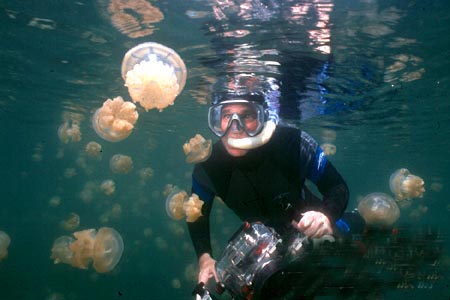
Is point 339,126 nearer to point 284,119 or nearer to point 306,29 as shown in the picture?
point 284,119

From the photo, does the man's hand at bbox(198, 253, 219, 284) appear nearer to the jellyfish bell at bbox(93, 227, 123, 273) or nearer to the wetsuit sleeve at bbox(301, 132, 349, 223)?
the wetsuit sleeve at bbox(301, 132, 349, 223)

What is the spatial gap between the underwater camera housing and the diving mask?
69.6 inches

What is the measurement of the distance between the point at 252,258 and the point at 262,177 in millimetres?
1676

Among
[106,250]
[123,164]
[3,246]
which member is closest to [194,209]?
[106,250]

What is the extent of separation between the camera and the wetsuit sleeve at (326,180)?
3.72 meters

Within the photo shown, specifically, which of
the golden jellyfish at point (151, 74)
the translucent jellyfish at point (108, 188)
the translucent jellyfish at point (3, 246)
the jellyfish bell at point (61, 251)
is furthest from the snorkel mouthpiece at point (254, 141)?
the translucent jellyfish at point (108, 188)

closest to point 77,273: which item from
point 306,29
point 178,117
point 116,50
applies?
point 178,117

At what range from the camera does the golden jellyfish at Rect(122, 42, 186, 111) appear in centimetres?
455

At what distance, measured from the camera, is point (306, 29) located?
263 inches

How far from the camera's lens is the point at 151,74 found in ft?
Answer: 14.9

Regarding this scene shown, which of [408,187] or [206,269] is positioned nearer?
[206,269]

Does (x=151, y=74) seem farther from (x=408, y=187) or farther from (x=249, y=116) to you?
(x=408, y=187)

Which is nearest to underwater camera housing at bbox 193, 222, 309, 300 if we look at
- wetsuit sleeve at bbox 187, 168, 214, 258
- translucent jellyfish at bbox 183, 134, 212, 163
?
wetsuit sleeve at bbox 187, 168, 214, 258

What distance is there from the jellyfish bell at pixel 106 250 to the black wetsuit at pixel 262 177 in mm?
2110
